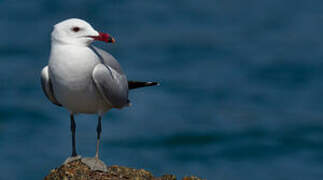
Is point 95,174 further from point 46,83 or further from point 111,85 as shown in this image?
point 46,83

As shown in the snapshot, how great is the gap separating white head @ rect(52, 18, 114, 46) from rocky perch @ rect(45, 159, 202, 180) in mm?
1600

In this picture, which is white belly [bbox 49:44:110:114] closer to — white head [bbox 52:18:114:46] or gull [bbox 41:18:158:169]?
gull [bbox 41:18:158:169]

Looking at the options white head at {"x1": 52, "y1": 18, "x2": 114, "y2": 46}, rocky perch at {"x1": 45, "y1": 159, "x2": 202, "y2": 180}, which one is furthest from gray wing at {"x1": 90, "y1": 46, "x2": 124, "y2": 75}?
rocky perch at {"x1": 45, "y1": 159, "x2": 202, "y2": 180}

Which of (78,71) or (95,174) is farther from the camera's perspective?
(95,174)

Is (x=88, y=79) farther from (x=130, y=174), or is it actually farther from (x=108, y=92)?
(x=130, y=174)

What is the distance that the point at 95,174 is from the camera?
36.8 feet

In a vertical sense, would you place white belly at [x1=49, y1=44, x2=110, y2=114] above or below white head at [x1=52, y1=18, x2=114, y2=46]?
below

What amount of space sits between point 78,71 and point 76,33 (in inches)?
19.0

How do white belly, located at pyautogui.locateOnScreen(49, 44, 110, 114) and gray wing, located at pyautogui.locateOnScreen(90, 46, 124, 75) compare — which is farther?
gray wing, located at pyautogui.locateOnScreen(90, 46, 124, 75)

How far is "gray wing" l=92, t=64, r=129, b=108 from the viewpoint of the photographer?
11.3 meters

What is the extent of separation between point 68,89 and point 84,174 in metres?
1.11

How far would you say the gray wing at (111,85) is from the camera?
1127 cm

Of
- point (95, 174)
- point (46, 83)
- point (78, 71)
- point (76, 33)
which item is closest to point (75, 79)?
point (78, 71)

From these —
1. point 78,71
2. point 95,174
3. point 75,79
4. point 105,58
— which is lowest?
point 95,174
